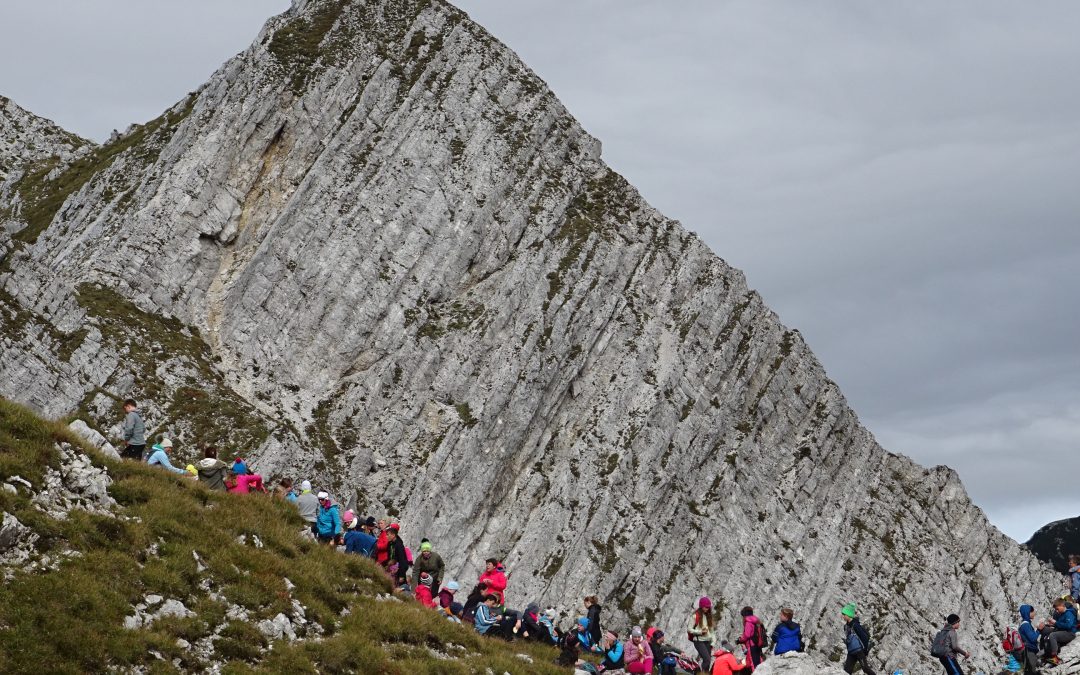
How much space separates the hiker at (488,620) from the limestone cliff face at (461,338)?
28091mm

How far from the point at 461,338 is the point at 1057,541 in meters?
114

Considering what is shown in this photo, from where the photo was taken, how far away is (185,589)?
21.8 meters

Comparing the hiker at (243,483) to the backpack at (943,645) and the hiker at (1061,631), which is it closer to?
the backpack at (943,645)

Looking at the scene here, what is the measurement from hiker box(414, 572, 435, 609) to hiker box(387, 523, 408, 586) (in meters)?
0.57

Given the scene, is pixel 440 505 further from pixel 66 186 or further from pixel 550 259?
pixel 66 186

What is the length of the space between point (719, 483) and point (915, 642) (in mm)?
21335

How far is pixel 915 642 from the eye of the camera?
245 feet

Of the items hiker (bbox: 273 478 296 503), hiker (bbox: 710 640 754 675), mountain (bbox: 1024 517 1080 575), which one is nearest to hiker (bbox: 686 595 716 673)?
hiker (bbox: 710 640 754 675)

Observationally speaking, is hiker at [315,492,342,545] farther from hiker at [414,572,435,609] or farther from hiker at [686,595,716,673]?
hiker at [686,595,716,673]

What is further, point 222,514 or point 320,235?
point 320,235

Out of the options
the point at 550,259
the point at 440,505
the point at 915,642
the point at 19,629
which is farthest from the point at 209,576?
the point at 915,642

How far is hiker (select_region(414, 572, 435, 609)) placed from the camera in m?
31.0

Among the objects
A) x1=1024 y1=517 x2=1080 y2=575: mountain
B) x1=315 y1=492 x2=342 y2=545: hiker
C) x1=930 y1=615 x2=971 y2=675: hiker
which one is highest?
x1=1024 y1=517 x2=1080 y2=575: mountain

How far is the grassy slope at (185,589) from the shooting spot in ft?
61.9
